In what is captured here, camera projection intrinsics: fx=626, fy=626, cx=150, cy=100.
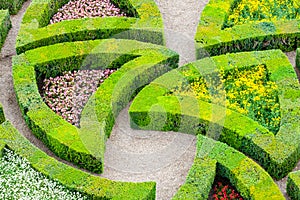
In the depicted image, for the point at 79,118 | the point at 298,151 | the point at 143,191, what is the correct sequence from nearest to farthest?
the point at 143,191 < the point at 298,151 < the point at 79,118

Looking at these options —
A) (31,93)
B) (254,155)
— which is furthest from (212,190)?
→ (31,93)

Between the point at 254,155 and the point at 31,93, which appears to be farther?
the point at 31,93

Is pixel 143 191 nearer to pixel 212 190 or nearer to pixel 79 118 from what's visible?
pixel 212 190

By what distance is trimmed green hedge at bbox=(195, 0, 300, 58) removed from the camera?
2178 cm

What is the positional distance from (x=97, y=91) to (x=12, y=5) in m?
6.71

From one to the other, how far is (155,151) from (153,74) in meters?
3.16

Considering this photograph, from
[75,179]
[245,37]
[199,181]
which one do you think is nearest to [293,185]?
[199,181]

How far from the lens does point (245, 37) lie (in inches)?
863

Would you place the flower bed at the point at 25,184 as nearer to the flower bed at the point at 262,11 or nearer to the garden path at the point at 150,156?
the garden path at the point at 150,156

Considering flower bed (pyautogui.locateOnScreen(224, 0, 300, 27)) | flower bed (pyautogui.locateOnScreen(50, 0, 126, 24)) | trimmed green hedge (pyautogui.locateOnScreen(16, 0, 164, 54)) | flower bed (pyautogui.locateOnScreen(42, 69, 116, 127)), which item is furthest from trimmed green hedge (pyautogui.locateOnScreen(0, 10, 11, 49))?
flower bed (pyautogui.locateOnScreen(224, 0, 300, 27))

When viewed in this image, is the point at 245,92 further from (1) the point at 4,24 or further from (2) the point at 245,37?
(1) the point at 4,24

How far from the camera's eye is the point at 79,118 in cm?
1956

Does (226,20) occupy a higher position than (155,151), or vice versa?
(226,20)

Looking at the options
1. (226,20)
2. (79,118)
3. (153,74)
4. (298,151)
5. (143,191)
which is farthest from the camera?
(226,20)
